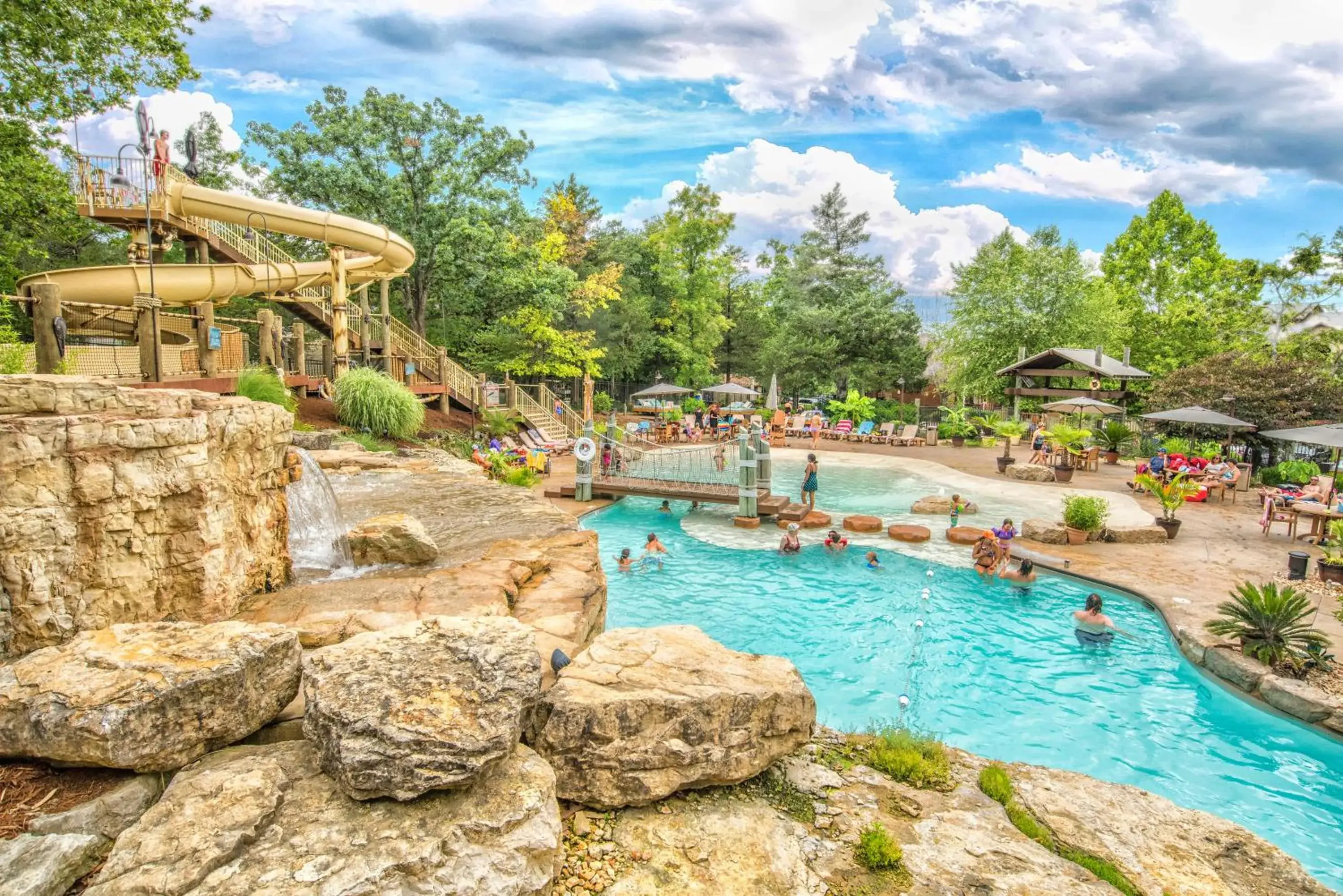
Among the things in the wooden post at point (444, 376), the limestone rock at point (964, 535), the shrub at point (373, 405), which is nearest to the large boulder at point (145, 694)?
the limestone rock at point (964, 535)

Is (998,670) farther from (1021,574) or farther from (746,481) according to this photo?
(746,481)

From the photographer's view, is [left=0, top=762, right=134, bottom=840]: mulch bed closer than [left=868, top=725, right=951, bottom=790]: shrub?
Yes

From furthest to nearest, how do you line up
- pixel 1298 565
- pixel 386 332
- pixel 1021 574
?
1. pixel 386 332
2. pixel 1021 574
3. pixel 1298 565

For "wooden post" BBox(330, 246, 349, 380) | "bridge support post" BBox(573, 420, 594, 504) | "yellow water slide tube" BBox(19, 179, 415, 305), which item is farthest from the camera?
"wooden post" BBox(330, 246, 349, 380)

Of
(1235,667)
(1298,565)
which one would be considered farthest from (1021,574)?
(1298,565)

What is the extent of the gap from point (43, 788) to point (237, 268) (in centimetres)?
1305

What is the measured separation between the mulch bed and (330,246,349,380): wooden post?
1369cm

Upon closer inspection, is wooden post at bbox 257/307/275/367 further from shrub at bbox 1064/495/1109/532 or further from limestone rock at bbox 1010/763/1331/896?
shrub at bbox 1064/495/1109/532

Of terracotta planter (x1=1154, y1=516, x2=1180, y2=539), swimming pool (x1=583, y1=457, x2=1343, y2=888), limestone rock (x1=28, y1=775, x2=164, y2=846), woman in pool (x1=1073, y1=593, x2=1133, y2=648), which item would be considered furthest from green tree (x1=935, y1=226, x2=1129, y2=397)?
limestone rock (x1=28, y1=775, x2=164, y2=846)

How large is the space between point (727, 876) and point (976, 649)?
21.6 feet

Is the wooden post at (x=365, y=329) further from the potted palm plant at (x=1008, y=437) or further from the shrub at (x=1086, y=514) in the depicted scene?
the potted palm plant at (x=1008, y=437)

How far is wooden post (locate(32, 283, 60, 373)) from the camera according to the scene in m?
8.07

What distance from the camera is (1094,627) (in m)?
8.27

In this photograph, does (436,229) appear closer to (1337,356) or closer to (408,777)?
(408,777)
